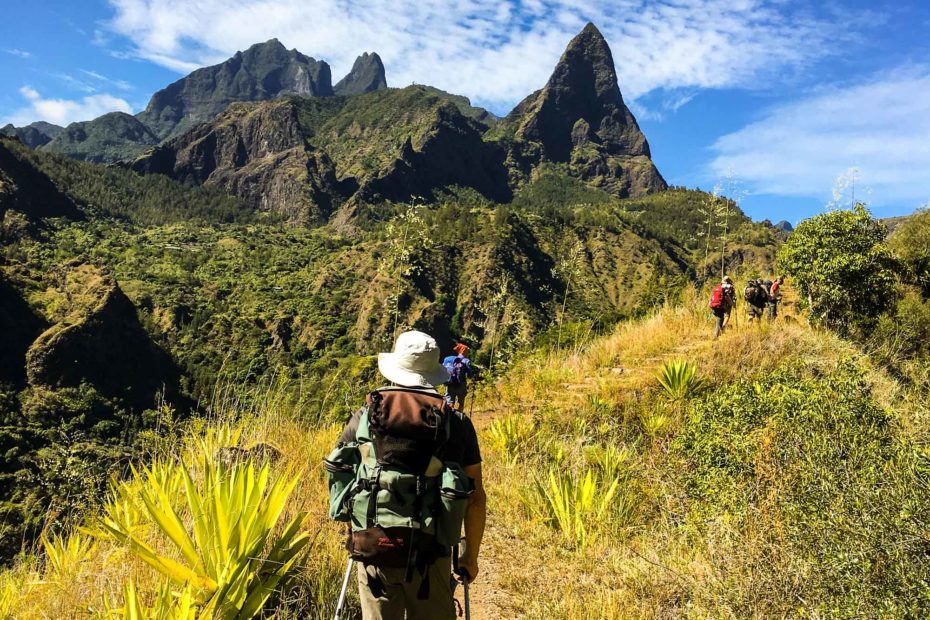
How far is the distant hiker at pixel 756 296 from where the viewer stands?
9.70 m

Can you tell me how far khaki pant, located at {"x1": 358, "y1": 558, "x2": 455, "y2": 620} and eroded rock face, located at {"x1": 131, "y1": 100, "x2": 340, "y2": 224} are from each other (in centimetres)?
15786

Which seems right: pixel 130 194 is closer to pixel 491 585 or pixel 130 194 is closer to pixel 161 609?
pixel 491 585

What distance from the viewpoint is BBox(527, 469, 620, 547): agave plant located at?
4.05 meters

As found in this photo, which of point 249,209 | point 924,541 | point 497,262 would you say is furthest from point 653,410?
point 249,209

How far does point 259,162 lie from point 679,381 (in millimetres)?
194977

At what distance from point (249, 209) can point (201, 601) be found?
17687cm

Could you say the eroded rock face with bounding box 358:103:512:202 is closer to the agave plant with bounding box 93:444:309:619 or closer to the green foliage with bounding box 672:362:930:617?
the green foliage with bounding box 672:362:930:617

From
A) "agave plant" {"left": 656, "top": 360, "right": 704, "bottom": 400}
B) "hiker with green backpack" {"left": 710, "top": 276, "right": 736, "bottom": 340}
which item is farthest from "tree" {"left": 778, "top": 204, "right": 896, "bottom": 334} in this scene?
"agave plant" {"left": 656, "top": 360, "right": 704, "bottom": 400}

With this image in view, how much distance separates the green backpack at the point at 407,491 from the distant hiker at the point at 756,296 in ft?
31.3

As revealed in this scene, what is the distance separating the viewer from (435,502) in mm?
1974

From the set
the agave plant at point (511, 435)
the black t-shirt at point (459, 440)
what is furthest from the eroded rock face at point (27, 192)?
the black t-shirt at point (459, 440)

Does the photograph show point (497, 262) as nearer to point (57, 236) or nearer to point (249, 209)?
point (57, 236)

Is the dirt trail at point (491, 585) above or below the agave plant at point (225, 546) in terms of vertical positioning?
below

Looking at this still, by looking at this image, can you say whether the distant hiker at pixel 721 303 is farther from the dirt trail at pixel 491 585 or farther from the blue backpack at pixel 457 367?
the dirt trail at pixel 491 585
